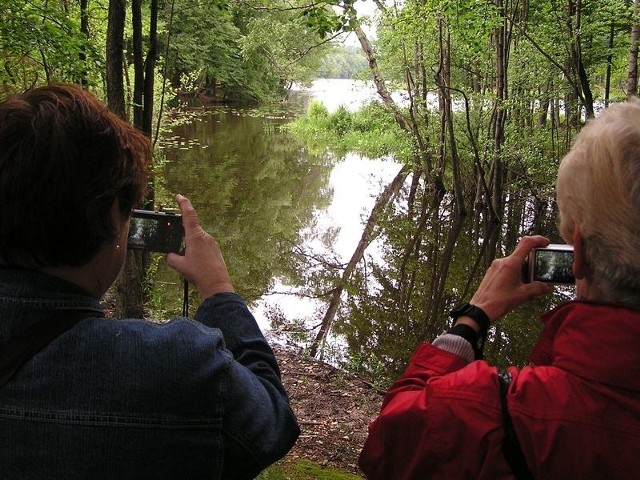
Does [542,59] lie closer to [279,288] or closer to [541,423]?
[279,288]

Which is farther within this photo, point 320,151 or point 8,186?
point 320,151

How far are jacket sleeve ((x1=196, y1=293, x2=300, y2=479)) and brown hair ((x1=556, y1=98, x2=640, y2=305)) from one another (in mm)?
693

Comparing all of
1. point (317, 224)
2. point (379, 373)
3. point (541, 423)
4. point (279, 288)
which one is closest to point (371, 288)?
point (279, 288)

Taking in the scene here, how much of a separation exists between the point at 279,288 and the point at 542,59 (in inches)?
288

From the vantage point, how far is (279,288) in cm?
820

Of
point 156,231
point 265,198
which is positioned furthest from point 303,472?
point 265,198

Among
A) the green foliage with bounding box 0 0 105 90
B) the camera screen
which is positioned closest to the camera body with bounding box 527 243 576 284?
the camera screen

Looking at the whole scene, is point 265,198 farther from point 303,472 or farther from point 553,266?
point 553,266

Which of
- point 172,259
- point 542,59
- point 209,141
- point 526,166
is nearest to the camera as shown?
point 172,259

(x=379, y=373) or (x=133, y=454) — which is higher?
(x=133, y=454)

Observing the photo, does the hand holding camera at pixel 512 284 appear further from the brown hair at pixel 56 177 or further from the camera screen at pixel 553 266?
the brown hair at pixel 56 177

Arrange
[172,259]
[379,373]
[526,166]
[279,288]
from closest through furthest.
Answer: [172,259] < [379,373] < [279,288] < [526,166]

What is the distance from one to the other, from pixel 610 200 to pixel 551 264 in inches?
14.7

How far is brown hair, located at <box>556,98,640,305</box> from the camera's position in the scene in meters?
1.07
